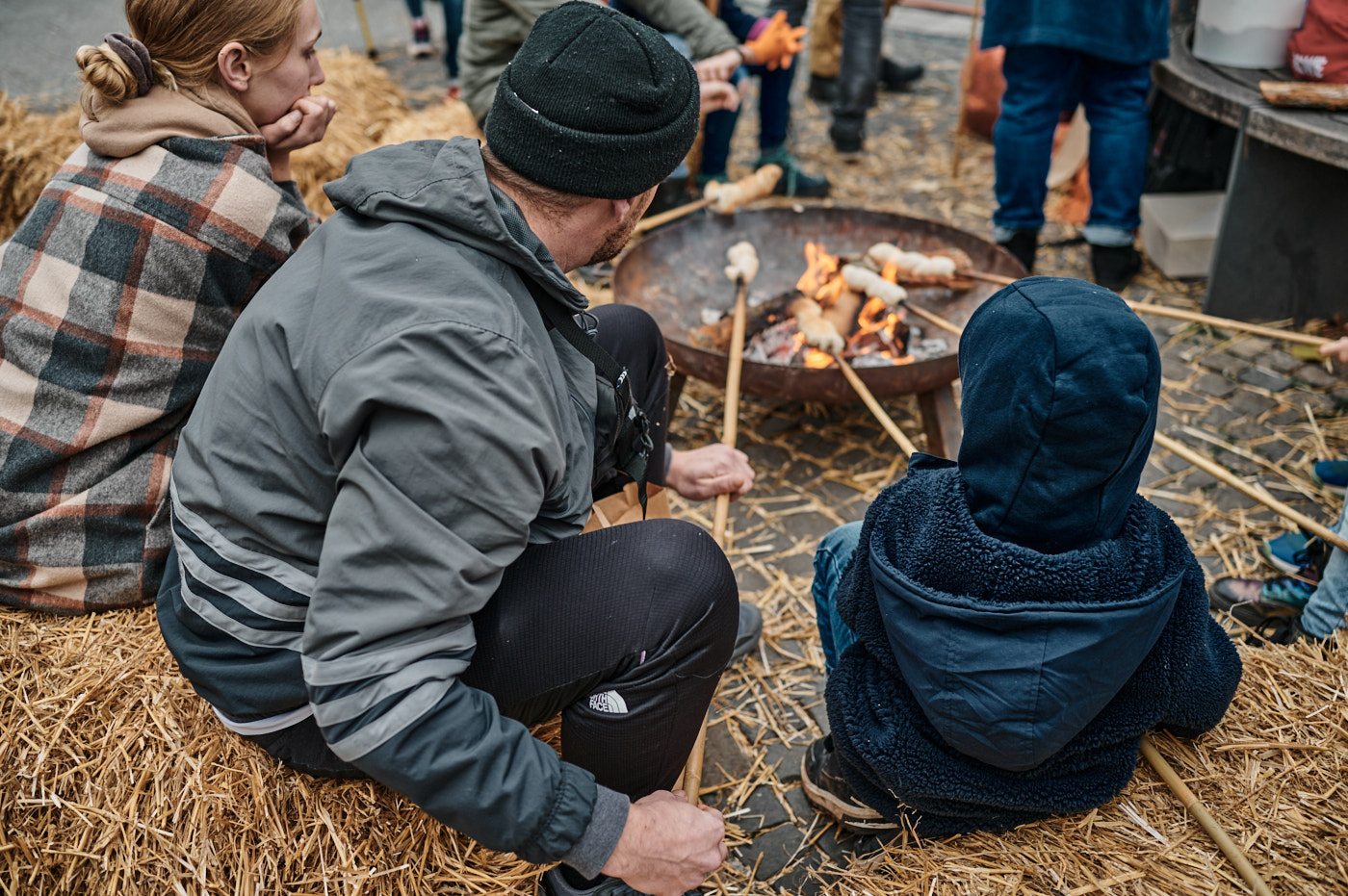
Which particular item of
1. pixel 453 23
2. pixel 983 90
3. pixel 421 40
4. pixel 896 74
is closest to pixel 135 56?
pixel 983 90

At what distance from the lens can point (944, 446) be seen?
10.4 ft

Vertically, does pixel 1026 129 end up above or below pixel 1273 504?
above

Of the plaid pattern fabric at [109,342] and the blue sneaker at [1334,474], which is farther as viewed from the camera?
the blue sneaker at [1334,474]

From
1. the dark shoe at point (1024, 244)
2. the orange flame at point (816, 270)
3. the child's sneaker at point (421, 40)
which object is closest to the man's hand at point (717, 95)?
the orange flame at point (816, 270)

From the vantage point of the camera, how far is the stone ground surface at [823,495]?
2334mm

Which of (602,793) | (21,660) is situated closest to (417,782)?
(602,793)

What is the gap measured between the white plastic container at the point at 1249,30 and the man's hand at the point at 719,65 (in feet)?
7.50

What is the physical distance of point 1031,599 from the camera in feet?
5.11

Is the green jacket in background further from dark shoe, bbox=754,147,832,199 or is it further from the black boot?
the black boot

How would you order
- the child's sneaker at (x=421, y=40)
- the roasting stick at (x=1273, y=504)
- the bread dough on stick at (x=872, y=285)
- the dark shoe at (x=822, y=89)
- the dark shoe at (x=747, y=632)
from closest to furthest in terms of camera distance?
the roasting stick at (x=1273, y=504)
the dark shoe at (x=747, y=632)
the bread dough on stick at (x=872, y=285)
the dark shoe at (x=822, y=89)
the child's sneaker at (x=421, y=40)

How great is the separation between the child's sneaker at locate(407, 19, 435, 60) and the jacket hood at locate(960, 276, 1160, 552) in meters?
8.04

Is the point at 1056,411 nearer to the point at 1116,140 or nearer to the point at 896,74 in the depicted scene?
the point at 1116,140

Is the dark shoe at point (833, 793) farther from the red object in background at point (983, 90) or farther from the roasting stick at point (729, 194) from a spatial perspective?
the red object in background at point (983, 90)

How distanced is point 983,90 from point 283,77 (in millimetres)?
5130
